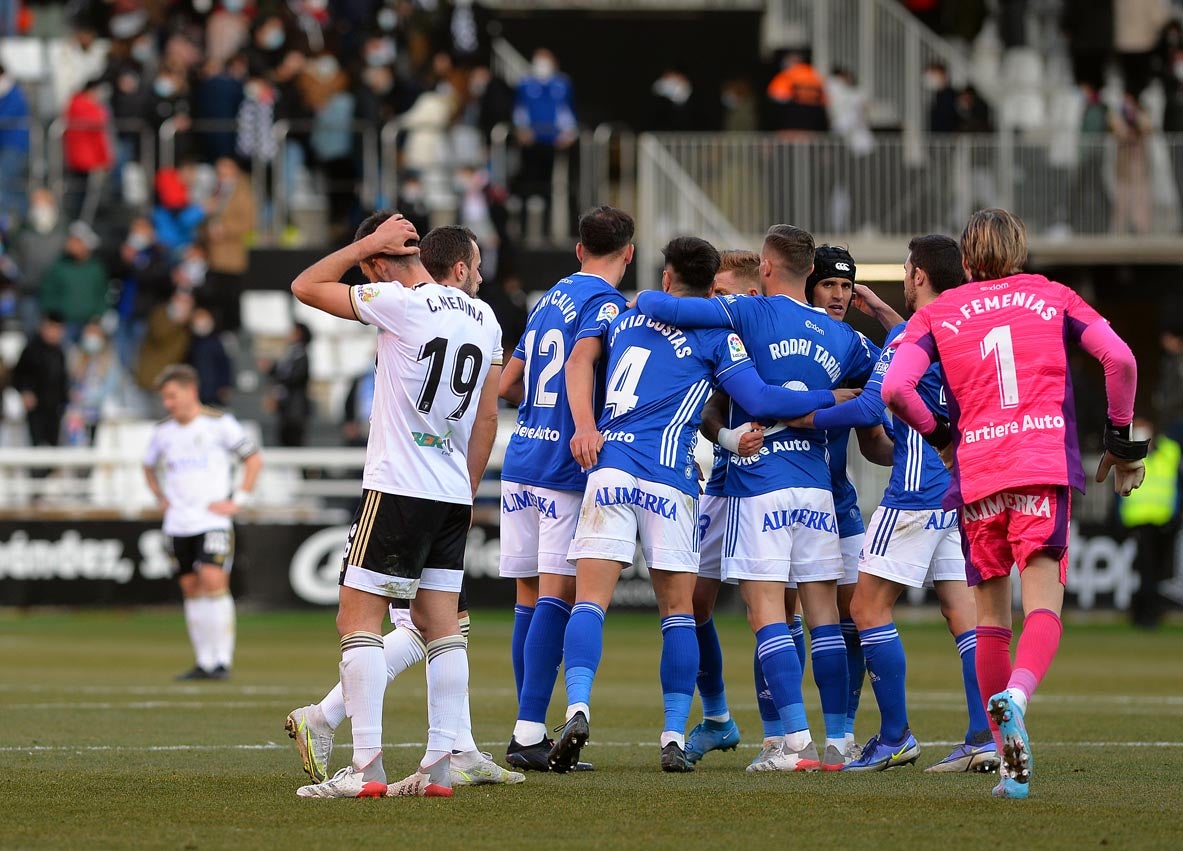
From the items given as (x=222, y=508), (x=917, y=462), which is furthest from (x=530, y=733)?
(x=222, y=508)

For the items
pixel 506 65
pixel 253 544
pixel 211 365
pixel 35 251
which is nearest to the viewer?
pixel 253 544

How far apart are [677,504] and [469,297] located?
1428 mm

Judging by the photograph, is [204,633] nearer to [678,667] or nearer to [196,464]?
[196,464]

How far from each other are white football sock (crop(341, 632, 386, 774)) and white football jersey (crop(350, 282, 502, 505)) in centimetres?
64

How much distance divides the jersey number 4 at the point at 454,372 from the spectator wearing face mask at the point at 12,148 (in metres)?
20.6

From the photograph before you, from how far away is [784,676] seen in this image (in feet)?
29.5

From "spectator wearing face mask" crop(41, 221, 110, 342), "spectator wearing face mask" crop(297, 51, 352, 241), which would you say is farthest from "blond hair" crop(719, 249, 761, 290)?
"spectator wearing face mask" crop(297, 51, 352, 241)

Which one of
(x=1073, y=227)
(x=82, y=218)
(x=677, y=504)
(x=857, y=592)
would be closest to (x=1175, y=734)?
(x=857, y=592)

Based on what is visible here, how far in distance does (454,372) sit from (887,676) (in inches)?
104

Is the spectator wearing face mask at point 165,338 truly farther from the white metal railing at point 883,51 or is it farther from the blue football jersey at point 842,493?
the blue football jersey at point 842,493

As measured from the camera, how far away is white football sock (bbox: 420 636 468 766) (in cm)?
815

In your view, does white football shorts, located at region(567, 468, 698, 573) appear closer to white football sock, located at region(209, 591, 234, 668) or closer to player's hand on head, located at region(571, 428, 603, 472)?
player's hand on head, located at region(571, 428, 603, 472)

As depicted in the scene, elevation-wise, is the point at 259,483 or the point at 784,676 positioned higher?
the point at 259,483

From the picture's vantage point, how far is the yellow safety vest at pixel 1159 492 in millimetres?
22453
